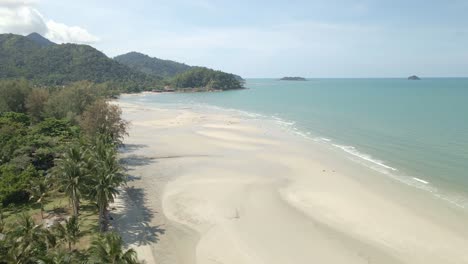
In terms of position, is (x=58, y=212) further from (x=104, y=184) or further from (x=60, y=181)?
(x=104, y=184)

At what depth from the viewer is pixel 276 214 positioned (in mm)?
31484

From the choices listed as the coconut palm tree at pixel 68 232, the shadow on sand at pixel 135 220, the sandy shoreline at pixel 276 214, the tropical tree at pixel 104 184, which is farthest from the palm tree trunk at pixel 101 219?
the coconut palm tree at pixel 68 232

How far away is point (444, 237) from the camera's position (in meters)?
27.2

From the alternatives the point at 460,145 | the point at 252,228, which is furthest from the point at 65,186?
the point at 460,145

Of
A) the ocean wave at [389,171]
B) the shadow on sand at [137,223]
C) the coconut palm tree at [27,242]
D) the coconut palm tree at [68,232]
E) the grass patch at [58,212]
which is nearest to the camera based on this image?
the coconut palm tree at [27,242]

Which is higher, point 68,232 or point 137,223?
point 68,232

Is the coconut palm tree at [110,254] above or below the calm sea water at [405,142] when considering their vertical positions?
above

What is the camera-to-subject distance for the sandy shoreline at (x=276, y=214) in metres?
25.2

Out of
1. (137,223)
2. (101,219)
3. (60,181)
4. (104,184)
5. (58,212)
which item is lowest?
(137,223)

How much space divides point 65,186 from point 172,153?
2760cm

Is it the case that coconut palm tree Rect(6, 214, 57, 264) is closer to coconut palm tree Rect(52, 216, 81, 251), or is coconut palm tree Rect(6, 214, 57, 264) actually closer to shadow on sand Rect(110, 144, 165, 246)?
coconut palm tree Rect(52, 216, 81, 251)

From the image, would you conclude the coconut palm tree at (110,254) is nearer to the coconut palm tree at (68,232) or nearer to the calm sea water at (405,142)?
the coconut palm tree at (68,232)

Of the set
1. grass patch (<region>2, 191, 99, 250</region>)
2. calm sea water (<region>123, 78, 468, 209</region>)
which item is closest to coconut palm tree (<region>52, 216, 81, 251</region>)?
grass patch (<region>2, 191, 99, 250</region>)

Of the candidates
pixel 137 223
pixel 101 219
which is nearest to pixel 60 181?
pixel 101 219
